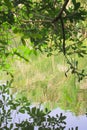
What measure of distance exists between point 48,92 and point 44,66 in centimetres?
524

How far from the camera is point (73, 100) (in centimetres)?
1092

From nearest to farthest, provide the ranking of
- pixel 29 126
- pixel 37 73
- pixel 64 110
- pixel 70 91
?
pixel 29 126 < pixel 64 110 < pixel 70 91 < pixel 37 73

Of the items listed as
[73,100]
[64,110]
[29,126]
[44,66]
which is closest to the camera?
[29,126]

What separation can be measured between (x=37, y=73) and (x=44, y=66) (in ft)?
4.62

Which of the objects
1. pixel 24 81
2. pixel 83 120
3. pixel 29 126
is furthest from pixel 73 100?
pixel 29 126

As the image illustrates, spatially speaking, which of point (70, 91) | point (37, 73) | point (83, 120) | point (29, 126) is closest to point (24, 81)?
point (37, 73)

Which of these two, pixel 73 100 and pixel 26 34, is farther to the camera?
pixel 73 100

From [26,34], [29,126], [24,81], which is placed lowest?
[24,81]

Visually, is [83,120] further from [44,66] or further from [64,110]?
[44,66]

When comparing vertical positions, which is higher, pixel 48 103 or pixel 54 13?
pixel 54 13

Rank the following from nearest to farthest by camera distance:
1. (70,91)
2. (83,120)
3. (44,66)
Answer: (83,120) → (70,91) → (44,66)

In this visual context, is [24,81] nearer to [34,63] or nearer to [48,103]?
[34,63]

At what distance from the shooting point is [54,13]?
3164 millimetres

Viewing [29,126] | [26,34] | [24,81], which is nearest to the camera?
[26,34]
